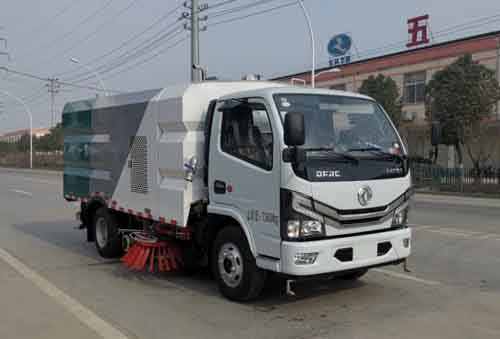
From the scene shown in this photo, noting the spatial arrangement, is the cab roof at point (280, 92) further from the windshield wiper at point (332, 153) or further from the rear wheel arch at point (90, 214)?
the rear wheel arch at point (90, 214)

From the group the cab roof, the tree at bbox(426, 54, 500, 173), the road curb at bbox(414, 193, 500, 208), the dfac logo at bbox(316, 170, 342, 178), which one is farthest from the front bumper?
the tree at bbox(426, 54, 500, 173)

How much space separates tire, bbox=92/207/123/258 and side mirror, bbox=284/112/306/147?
182 inches

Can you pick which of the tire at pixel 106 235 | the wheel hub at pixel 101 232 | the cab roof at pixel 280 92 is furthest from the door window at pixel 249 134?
the wheel hub at pixel 101 232

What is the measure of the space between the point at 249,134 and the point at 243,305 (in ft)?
6.35

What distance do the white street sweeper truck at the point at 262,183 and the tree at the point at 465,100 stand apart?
20.6 m

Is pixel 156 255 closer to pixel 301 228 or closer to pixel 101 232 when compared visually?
pixel 101 232

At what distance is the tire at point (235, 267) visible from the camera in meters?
5.86

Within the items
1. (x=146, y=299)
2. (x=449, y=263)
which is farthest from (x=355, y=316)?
(x=449, y=263)

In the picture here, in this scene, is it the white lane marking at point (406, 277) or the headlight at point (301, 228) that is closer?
the headlight at point (301, 228)

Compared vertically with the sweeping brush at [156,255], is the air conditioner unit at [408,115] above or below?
above

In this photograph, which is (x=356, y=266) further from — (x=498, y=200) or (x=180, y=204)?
(x=498, y=200)

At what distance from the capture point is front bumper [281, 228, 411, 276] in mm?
5289

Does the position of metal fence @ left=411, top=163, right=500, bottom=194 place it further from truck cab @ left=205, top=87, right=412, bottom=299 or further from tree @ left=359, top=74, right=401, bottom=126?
truck cab @ left=205, top=87, right=412, bottom=299

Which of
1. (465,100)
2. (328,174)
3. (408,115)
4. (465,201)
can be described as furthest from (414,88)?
(328,174)
